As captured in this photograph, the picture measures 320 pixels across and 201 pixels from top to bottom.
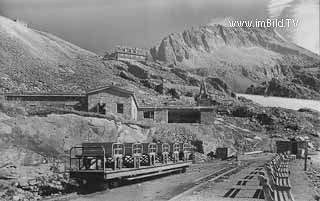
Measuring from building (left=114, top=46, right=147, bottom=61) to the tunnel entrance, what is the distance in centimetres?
5719

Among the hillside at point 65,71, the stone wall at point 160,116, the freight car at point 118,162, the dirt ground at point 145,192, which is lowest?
the dirt ground at point 145,192

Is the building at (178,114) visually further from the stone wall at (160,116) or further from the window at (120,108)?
the window at (120,108)

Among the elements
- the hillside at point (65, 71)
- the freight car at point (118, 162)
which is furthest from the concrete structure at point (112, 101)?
the freight car at point (118, 162)

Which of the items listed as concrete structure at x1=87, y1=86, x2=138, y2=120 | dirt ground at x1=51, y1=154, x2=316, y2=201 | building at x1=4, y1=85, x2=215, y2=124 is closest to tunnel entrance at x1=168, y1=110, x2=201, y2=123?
building at x1=4, y1=85, x2=215, y2=124

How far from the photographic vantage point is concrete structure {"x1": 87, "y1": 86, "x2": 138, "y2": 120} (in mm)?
48688

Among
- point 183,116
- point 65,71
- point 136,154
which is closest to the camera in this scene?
point 136,154

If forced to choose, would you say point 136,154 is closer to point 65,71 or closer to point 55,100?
point 55,100

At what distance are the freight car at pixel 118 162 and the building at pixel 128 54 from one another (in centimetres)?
8958

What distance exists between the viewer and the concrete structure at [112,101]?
160 feet

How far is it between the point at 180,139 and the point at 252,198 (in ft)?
102

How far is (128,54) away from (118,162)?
335ft

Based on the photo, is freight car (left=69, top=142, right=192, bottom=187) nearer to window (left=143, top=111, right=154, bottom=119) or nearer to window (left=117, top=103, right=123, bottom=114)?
window (left=117, top=103, right=123, bottom=114)

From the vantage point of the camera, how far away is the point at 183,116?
60.2 meters

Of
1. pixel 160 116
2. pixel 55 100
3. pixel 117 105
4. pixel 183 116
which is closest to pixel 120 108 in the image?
pixel 117 105
